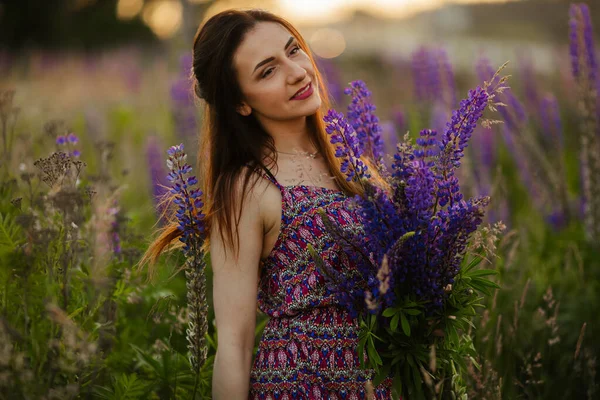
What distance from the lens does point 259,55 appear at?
224 cm

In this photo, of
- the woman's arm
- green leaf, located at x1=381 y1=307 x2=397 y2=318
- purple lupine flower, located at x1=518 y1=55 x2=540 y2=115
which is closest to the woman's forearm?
the woman's arm

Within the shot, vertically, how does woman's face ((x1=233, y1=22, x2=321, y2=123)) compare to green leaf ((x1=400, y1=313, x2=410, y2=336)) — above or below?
above

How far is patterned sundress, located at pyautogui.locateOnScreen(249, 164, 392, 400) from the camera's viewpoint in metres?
2.04

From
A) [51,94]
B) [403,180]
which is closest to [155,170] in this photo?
[403,180]

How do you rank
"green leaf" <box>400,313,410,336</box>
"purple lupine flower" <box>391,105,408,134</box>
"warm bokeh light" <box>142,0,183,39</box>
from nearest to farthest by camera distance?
"green leaf" <box>400,313,410,336</box>, "purple lupine flower" <box>391,105,408,134</box>, "warm bokeh light" <box>142,0,183,39</box>

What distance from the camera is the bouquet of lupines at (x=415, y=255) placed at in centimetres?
178

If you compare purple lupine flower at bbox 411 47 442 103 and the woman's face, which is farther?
purple lupine flower at bbox 411 47 442 103

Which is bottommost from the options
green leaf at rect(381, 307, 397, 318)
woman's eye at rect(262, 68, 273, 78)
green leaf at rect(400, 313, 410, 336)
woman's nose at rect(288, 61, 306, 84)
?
green leaf at rect(400, 313, 410, 336)

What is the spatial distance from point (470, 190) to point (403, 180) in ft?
7.22

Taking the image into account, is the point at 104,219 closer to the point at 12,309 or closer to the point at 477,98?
the point at 12,309

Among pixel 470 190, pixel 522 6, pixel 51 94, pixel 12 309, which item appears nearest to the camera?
pixel 12 309

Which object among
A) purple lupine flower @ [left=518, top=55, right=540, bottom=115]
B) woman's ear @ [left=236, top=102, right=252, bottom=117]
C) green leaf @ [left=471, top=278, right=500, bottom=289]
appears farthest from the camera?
purple lupine flower @ [left=518, top=55, right=540, bottom=115]

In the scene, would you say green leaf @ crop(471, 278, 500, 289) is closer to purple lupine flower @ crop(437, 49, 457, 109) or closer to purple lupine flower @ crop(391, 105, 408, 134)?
purple lupine flower @ crop(437, 49, 457, 109)

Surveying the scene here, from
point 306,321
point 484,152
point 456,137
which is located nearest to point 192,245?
point 306,321
